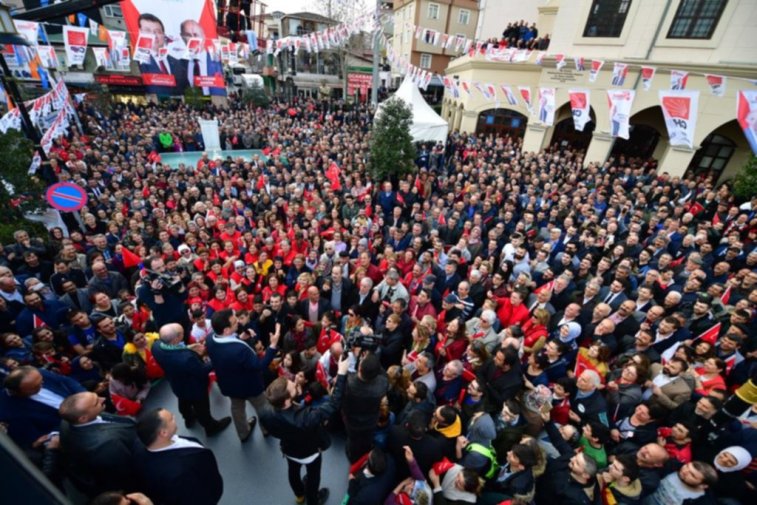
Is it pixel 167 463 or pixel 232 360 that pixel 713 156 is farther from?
pixel 167 463

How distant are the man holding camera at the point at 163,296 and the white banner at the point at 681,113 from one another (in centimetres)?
1145

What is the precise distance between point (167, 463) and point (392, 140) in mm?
10472

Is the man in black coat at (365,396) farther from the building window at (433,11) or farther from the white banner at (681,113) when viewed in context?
the building window at (433,11)

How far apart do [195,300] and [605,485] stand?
18.3 feet

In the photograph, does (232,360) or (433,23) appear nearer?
(232,360)

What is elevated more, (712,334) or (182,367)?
(712,334)

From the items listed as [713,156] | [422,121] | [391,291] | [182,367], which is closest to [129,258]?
[182,367]

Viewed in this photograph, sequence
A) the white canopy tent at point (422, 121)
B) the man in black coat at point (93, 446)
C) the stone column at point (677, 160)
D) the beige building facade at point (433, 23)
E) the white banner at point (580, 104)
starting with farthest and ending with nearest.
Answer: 1. the beige building facade at point (433, 23)
2. the white canopy tent at point (422, 121)
3. the stone column at point (677, 160)
4. the white banner at point (580, 104)
5. the man in black coat at point (93, 446)

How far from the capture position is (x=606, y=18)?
14195 mm

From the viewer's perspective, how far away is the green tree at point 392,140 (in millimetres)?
11055

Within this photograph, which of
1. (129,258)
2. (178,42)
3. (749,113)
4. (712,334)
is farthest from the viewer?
(178,42)

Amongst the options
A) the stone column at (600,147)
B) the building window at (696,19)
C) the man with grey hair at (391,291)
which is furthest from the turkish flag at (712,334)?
the building window at (696,19)

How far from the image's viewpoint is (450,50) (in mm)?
33562

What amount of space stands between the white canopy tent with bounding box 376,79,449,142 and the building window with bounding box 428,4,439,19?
21690mm
